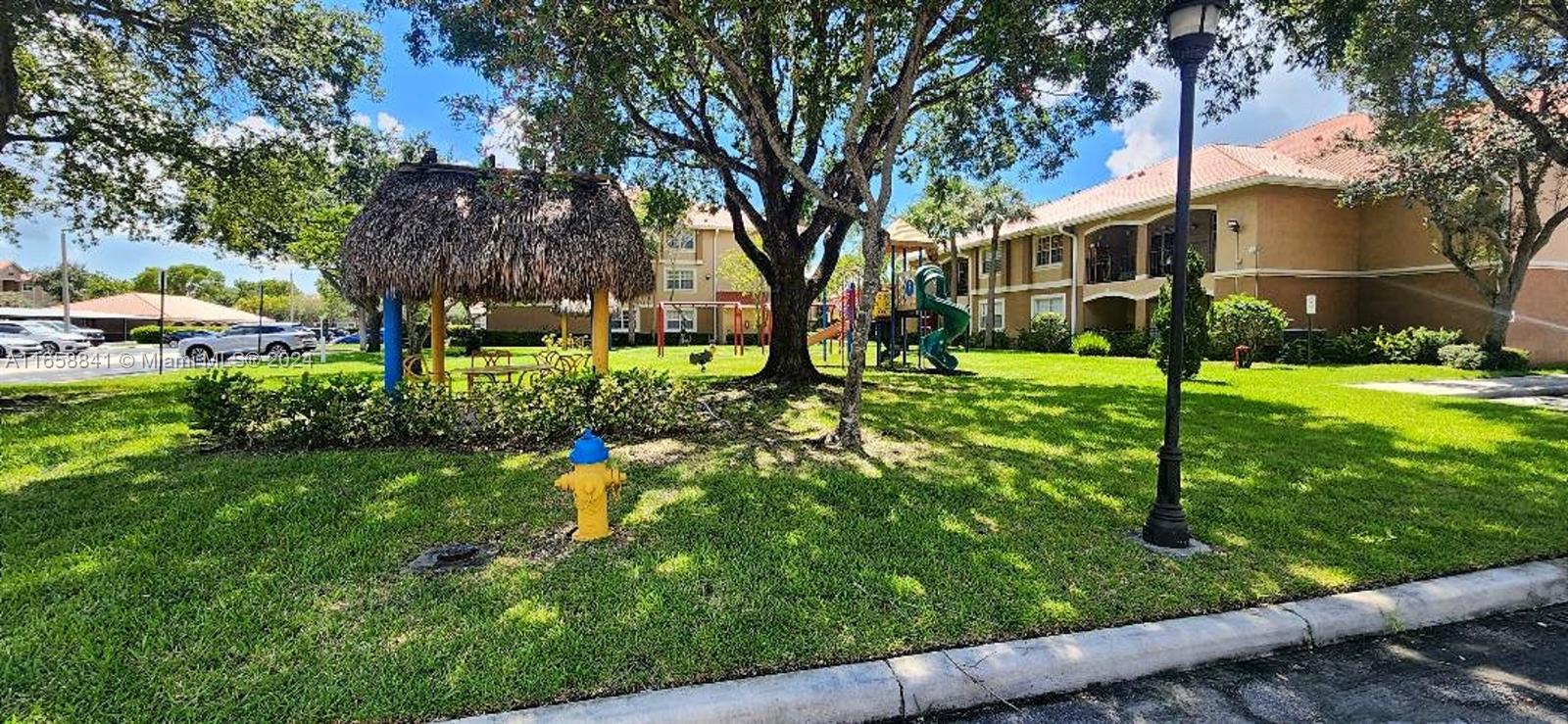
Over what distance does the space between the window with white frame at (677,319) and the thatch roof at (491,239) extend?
3180 centimetres

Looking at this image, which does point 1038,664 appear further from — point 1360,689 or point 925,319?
point 925,319

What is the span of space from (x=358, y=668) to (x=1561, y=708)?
17.3 feet

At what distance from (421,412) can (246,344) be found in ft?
85.2

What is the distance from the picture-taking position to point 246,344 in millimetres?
27297

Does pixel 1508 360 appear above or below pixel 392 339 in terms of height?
below

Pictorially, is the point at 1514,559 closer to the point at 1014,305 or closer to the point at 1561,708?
the point at 1561,708

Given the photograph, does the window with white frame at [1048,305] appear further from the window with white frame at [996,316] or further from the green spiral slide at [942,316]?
the green spiral slide at [942,316]

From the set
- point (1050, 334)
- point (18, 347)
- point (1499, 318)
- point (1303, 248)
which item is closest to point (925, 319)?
point (1050, 334)

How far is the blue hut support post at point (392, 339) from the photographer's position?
916 centimetres

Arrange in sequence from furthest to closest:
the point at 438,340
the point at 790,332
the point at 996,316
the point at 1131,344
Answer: the point at 996,316, the point at 1131,344, the point at 790,332, the point at 438,340

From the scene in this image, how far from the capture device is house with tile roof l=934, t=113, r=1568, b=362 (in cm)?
2005

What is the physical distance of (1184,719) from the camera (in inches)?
116

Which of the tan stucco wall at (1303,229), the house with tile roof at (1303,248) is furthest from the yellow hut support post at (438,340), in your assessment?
the tan stucco wall at (1303,229)

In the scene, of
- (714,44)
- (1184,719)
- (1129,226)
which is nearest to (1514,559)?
(1184,719)
